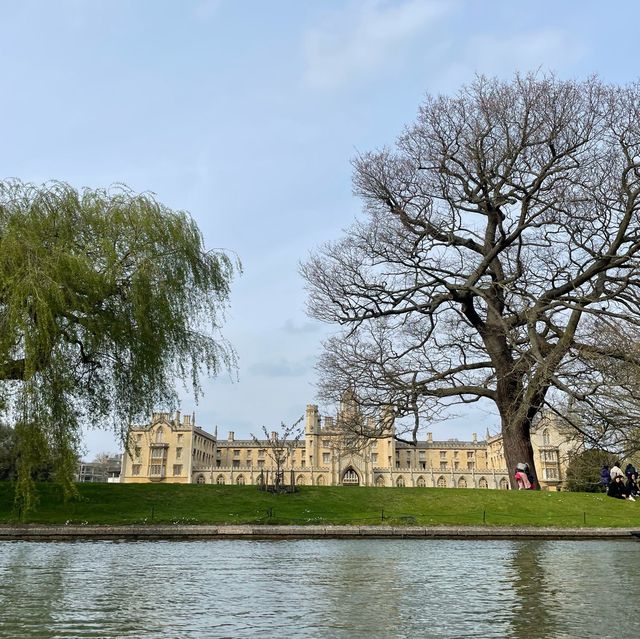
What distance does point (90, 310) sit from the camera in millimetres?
18016

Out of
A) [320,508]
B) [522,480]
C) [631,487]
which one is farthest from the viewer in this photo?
[522,480]

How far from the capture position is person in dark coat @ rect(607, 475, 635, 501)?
25.0m

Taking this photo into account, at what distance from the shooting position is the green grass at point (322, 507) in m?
19.4

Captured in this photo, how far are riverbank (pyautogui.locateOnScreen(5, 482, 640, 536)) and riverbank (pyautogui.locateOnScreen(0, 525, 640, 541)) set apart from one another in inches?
8.9

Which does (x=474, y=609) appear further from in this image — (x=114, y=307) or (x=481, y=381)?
(x=481, y=381)

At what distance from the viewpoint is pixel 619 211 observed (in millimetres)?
22625

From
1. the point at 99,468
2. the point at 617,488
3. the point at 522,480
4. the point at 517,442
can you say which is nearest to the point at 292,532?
the point at 517,442

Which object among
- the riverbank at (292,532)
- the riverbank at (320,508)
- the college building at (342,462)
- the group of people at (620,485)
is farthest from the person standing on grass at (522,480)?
the college building at (342,462)

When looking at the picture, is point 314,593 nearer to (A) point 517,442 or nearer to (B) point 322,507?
(B) point 322,507

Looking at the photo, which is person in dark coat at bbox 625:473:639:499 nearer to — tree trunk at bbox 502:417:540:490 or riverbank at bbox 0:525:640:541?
tree trunk at bbox 502:417:540:490

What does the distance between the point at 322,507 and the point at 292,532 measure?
18.5ft

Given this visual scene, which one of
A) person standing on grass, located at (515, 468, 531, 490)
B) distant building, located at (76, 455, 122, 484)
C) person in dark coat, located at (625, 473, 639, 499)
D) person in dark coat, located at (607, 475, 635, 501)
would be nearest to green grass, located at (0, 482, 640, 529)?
person in dark coat, located at (607, 475, 635, 501)

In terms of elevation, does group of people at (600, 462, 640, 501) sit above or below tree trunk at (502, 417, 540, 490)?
below

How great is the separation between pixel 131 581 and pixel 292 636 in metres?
3.99
